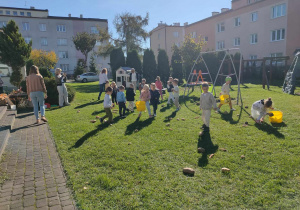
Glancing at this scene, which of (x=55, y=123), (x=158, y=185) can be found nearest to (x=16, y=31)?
(x=55, y=123)

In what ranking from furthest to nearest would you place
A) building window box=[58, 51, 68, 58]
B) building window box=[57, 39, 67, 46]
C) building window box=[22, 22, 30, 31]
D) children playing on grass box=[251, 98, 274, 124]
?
1. building window box=[58, 51, 68, 58]
2. building window box=[57, 39, 67, 46]
3. building window box=[22, 22, 30, 31]
4. children playing on grass box=[251, 98, 274, 124]

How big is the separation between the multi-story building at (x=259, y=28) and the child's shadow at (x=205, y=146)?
1044 inches

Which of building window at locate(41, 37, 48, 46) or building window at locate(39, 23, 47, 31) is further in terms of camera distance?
building window at locate(41, 37, 48, 46)

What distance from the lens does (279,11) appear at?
28141 mm

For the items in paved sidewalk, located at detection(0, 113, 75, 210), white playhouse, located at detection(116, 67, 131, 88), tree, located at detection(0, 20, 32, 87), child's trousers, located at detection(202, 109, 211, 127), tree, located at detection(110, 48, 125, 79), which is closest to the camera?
paved sidewalk, located at detection(0, 113, 75, 210)

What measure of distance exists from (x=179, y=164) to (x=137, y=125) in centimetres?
331

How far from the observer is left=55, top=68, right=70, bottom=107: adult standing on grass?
11.1m

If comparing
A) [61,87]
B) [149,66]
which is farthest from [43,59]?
[61,87]

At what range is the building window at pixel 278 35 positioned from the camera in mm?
27984

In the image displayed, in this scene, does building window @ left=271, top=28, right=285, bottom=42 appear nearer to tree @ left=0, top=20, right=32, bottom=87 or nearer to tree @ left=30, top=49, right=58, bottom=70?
tree @ left=0, top=20, right=32, bottom=87

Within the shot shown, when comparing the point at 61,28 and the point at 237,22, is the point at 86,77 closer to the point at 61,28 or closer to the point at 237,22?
the point at 61,28

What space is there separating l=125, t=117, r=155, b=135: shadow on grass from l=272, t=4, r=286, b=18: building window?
27.4 metres

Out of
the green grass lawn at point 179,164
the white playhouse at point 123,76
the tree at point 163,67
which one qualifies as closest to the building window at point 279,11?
the tree at point 163,67

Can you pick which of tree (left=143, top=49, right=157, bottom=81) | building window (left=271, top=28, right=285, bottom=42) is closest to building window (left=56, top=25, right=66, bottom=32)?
tree (left=143, top=49, right=157, bottom=81)
